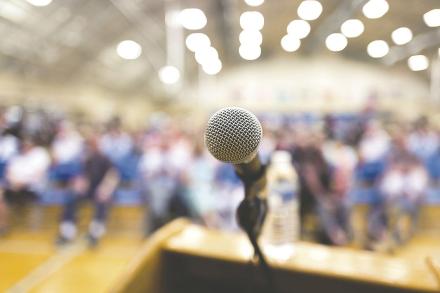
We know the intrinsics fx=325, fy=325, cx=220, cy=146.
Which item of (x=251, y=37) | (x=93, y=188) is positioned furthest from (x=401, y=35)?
(x=93, y=188)

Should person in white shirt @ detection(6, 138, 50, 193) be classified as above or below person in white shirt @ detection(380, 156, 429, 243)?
above

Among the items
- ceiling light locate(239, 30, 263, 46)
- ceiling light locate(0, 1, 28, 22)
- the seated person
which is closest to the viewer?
the seated person

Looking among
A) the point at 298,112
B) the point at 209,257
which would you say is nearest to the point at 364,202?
the point at 209,257

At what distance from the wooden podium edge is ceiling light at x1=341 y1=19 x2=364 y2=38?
6292 mm

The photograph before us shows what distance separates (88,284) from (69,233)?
4.22ft

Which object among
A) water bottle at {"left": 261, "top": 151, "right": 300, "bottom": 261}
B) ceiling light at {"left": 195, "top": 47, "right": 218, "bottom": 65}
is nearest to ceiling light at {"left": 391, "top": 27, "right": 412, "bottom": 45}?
ceiling light at {"left": 195, "top": 47, "right": 218, "bottom": 65}

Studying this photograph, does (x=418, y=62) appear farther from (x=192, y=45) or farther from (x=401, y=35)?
(x=192, y=45)

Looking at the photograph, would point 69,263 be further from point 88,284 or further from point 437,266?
point 437,266

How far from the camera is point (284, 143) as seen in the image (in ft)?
12.2

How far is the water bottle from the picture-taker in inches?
46.4

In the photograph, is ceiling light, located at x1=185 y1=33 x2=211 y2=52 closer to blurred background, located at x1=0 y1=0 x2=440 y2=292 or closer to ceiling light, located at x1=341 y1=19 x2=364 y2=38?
blurred background, located at x1=0 y1=0 x2=440 y2=292

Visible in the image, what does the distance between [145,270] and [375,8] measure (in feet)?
17.5

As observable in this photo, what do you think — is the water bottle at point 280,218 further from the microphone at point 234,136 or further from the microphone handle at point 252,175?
the microphone at point 234,136

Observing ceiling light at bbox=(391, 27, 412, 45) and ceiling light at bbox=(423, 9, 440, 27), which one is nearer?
ceiling light at bbox=(423, 9, 440, 27)
